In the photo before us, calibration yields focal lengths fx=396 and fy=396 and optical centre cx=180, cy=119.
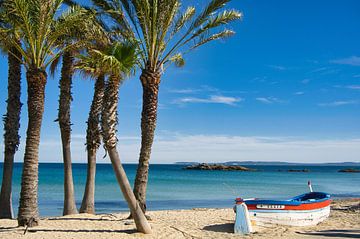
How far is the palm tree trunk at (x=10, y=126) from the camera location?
13.5 m

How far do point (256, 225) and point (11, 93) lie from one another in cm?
937

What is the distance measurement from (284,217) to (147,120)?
5657mm

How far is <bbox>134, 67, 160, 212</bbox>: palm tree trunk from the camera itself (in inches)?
508

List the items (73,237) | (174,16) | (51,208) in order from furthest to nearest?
(51,208), (174,16), (73,237)

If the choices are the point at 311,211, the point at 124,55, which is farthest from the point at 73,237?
the point at 311,211

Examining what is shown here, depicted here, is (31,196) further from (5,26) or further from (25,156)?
(5,26)

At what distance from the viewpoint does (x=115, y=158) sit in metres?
11.2

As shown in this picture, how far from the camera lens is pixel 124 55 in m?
11.0

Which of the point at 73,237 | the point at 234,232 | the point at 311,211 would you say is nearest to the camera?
the point at 73,237

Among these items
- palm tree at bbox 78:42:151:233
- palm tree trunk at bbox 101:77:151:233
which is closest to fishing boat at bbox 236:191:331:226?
palm tree trunk at bbox 101:77:151:233

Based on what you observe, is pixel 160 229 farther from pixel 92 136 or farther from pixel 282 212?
pixel 92 136

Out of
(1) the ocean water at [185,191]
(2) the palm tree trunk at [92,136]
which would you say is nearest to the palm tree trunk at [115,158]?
(2) the palm tree trunk at [92,136]

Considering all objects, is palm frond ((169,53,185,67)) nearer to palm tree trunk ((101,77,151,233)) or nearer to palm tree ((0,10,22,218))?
palm tree trunk ((101,77,151,233))

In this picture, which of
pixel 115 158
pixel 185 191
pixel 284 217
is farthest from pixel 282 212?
pixel 185 191
